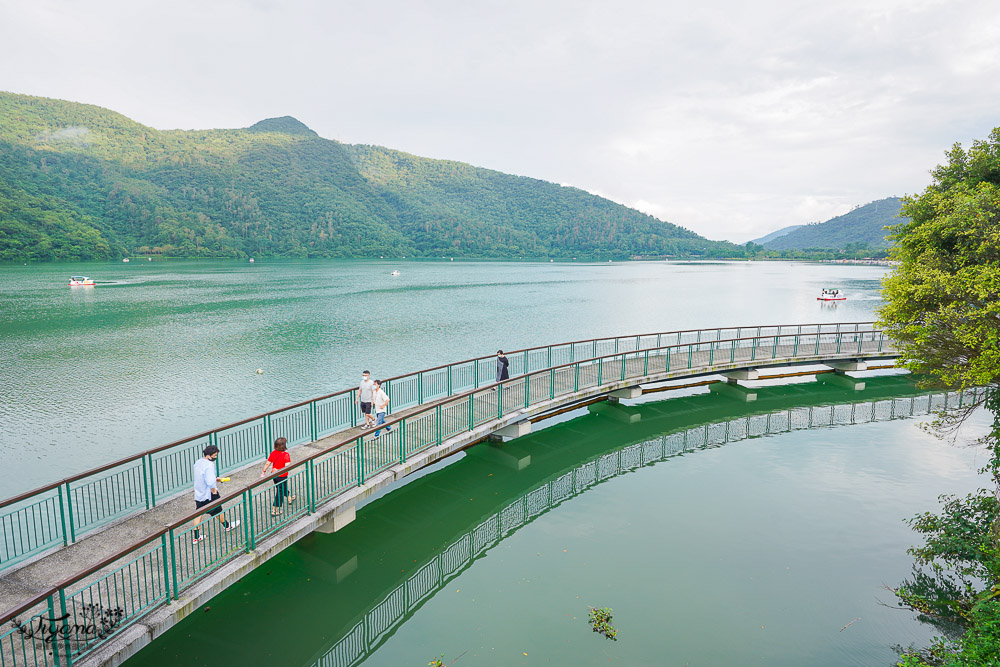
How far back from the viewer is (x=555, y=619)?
9539 mm

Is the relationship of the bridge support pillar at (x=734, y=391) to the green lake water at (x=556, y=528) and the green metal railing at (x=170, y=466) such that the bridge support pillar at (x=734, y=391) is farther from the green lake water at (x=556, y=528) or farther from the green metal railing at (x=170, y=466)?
the green metal railing at (x=170, y=466)

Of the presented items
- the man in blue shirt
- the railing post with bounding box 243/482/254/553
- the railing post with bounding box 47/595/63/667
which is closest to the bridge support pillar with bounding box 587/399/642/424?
the railing post with bounding box 243/482/254/553

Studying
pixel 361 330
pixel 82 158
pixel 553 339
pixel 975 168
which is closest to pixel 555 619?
pixel 975 168

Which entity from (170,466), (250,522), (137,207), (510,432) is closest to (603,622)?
(250,522)

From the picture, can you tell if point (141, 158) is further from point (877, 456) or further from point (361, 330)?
point (877, 456)

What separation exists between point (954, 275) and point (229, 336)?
39.8 m

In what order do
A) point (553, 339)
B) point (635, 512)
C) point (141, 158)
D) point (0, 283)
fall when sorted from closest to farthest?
point (635, 512) → point (553, 339) → point (0, 283) → point (141, 158)

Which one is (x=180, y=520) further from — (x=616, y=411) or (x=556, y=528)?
(x=616, y=411)

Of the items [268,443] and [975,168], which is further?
[268,443]

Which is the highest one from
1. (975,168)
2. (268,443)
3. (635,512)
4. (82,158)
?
(82,158)

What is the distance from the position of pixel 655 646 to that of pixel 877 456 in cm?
1348

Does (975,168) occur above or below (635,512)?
above

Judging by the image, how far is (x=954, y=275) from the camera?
888 cm

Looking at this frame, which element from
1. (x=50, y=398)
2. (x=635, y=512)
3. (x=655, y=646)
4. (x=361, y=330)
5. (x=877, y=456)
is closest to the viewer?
(x=655, y=646)
